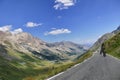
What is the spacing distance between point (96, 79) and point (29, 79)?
11545 mm

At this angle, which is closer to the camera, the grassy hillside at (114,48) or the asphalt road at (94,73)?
the asphalt road at (94,73)

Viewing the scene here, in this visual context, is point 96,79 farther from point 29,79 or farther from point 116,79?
point 29,79

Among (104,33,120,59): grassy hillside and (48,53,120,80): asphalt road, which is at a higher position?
(104,33,120,59): grassy hillside

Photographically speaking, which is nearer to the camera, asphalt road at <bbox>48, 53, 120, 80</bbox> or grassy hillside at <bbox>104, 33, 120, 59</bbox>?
asphalt road at <bbox>48, 53, 120, 80</bbox>

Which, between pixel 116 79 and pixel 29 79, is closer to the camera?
pixel 116 79

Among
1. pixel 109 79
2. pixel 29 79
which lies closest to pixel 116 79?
pixel 109 79

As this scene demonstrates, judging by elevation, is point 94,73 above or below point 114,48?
below

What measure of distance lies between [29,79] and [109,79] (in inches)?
486

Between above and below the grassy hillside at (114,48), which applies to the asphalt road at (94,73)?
below

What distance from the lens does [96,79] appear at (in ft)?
57.3

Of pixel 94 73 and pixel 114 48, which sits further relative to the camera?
pixel 114 48

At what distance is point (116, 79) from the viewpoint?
16.8 m

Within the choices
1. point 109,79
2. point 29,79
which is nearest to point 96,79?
point 109,79

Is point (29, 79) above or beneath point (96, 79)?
above
